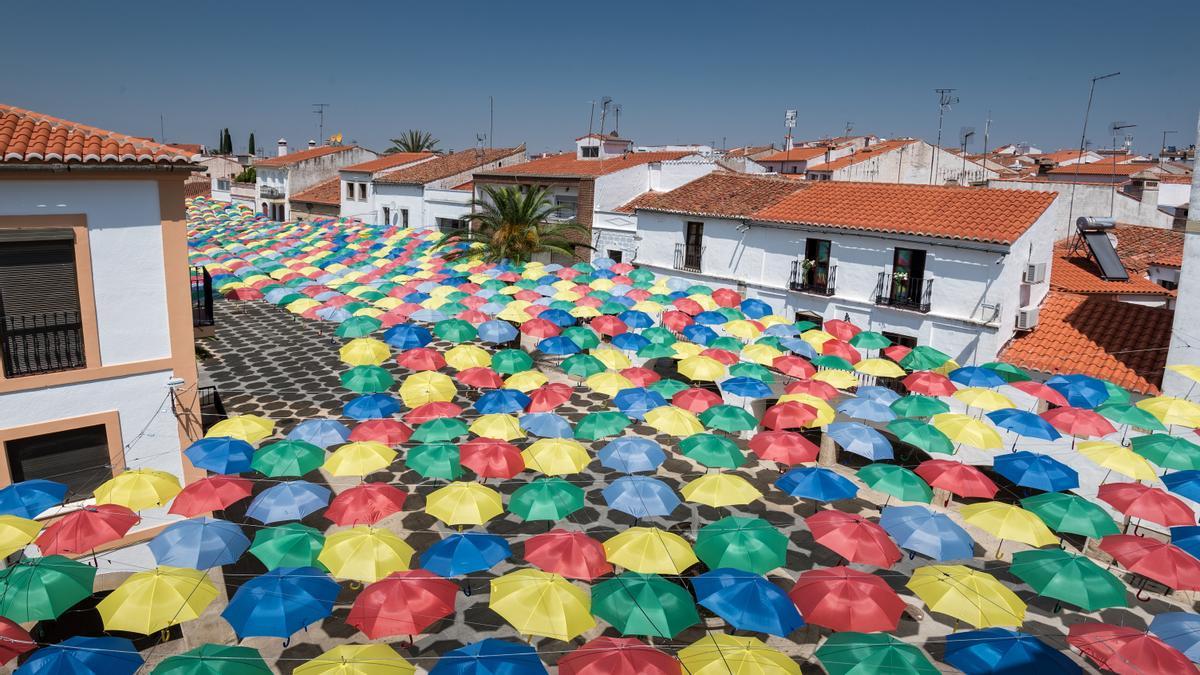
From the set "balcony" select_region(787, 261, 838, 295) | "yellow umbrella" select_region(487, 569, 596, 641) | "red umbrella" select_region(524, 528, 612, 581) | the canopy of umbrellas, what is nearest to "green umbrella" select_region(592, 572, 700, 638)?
the canopy of umbrellas

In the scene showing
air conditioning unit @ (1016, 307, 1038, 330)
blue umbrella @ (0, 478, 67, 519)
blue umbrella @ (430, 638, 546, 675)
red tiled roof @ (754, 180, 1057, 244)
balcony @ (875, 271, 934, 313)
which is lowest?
blue umbrella @ (430, 638, 546, 675)

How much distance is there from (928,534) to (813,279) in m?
15.3

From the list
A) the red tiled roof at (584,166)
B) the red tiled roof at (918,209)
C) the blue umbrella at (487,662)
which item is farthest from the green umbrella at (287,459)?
the red tiled roof at (584,166)

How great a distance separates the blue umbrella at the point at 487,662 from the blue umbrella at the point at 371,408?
8.88 m

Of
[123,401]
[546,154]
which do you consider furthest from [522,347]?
[546,154]

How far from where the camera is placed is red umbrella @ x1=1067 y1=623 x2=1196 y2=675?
27.6 ft

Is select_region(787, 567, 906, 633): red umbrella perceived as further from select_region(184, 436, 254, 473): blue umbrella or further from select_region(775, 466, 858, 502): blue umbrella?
select_region(184, 436, 254, 473): blue umbrella

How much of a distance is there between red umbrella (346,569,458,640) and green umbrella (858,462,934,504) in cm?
813

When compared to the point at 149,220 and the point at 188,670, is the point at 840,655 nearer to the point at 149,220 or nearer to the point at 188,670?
the point at 188,670

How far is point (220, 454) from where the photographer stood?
41.1ft

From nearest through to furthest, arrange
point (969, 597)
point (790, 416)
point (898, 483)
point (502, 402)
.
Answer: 1. point (969, 597)
2. point (898, 483)
3. point (790, 416)
4. point (502, 402)

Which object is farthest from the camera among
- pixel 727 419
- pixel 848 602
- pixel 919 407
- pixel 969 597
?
pixel 919 407

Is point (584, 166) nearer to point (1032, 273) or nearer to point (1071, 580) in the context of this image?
point (1032, 273)

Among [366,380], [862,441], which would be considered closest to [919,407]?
[862,441]
